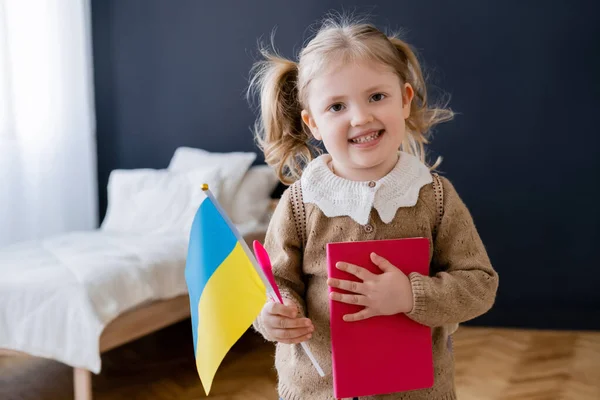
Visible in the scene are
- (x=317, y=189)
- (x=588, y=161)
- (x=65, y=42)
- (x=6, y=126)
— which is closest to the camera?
(x=317, y=189)

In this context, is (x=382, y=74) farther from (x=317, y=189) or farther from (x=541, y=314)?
(x=541, y=314)

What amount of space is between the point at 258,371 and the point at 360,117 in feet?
6.02

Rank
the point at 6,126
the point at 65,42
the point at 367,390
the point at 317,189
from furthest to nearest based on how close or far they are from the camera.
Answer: the point at 65,42 → the point at 6,126 → the point at 317,189 → the point at 367,390

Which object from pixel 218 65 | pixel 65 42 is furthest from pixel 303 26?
pixel 65 42

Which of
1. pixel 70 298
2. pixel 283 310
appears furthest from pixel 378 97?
pixel 70 298

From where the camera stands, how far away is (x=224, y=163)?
3209 mm

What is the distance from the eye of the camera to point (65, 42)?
3562 mm

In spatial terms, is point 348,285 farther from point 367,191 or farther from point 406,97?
point 406,97

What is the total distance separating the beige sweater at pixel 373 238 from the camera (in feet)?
3.28

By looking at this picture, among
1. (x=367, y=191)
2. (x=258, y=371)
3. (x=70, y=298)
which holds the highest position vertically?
(x=367, y=191)

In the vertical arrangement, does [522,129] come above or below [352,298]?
above

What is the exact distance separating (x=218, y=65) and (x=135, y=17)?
61cm

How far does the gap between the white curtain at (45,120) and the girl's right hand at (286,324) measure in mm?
2680

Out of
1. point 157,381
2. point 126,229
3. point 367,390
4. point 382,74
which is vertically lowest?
point 157,381
